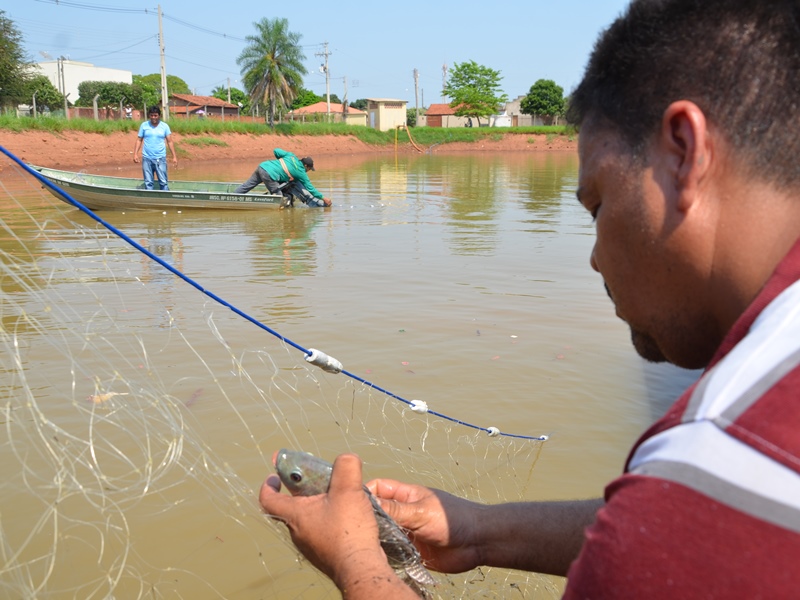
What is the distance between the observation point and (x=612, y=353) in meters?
6.43

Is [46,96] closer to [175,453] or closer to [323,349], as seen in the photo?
[323,349]

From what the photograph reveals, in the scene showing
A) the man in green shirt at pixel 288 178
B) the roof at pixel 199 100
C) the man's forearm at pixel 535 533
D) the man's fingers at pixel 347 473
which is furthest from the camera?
the roof at pixel 199 100

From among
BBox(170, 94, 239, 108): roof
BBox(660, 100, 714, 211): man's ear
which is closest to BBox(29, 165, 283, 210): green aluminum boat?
BBox(660, 100, 714, 211): man's ear

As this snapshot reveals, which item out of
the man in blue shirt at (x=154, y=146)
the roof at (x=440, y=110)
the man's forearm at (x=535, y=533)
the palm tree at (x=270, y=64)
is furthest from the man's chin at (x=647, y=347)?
the roof at (x=440, y=110)

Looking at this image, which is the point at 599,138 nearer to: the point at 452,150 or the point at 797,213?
the point at 797,213

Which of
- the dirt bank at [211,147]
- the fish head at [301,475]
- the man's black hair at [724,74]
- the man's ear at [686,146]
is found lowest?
the fish head at [301,475]

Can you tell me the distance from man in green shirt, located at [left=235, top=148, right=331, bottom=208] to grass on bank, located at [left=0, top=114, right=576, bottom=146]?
918cm

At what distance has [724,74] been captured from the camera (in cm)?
121

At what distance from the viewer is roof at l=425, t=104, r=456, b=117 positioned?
316 ft

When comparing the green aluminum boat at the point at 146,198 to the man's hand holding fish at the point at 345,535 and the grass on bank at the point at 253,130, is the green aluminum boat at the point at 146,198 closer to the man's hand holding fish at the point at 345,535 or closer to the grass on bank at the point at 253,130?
the grass on bank at the point at 253,130

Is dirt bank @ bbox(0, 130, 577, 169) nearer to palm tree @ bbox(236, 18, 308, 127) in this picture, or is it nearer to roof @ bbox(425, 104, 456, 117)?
palm tree @ bbox(236, 18, 308, 127)

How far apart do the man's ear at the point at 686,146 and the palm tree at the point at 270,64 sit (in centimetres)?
6564

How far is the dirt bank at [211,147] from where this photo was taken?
31141 millimetres

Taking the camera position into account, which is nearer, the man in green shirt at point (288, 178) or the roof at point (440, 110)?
the man in green shirt at point (288, 178)
